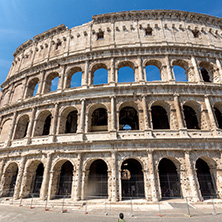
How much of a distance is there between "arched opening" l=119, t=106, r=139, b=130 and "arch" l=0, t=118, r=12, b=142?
41.4 ft

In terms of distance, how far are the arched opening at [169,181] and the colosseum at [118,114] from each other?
0.08 metres

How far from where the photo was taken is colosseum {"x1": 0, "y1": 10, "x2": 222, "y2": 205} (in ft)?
37.7

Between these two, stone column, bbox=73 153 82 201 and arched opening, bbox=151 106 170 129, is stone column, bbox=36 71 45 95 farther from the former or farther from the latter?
arched opening, bbox=151 106 170 129

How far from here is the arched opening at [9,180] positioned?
13.7 metres

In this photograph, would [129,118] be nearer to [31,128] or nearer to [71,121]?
[71,121]

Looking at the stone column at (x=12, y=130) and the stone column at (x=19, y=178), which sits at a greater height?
the stone column at (x=12, y=130)

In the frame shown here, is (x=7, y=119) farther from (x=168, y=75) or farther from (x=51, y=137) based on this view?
(x=168, y=75)

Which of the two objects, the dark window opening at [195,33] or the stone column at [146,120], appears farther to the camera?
the dark window opening at [195,33]

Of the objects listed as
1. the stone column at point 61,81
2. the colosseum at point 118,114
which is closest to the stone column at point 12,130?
the colosseum at point 118,114

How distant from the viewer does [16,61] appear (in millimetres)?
22016

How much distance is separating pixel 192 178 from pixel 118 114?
7442 millimetres

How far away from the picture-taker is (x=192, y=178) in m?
10.8

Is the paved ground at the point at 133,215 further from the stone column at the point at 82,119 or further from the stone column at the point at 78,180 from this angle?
the stone column at the point at 82,119

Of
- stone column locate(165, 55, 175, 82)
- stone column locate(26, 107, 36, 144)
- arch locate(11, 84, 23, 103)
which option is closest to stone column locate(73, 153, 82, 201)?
stone column locate(26, 107, 36, 144)
